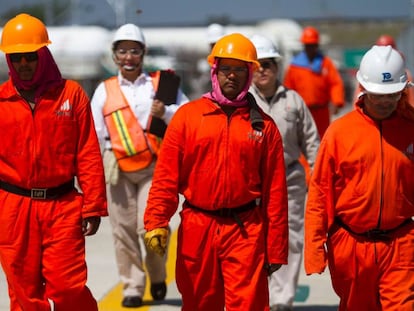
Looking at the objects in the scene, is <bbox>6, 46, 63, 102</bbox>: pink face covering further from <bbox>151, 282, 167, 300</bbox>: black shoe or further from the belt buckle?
<bbox>151, 282, 167, 300</bbox>: black shoe

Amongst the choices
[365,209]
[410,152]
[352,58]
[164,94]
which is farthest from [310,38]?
[352,58]

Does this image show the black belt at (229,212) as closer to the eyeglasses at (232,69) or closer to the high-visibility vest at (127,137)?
the eyeglasses at (232,69)

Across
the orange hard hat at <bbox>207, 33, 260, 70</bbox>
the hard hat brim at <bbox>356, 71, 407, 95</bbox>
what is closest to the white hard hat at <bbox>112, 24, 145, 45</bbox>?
the orange hard hat at <bbox>207, 33, 260, 70</bbox>

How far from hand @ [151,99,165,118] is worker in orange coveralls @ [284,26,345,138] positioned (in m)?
4.91

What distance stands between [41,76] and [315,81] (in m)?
7.19

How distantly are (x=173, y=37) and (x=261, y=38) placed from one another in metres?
52.0

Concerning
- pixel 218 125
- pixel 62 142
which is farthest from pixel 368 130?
pixel 62 142

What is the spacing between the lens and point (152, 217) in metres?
6.65

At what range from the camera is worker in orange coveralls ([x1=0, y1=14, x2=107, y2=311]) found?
Result: 6742 millimetres

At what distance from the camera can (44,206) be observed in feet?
22.2

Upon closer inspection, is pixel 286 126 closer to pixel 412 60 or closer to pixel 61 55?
pixel 412 60

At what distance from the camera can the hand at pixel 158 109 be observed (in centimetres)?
868

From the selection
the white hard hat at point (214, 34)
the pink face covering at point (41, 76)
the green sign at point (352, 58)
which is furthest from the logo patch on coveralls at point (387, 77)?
the green sign at point (352, 58)

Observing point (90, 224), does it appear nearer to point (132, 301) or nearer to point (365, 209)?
point (365, 209)
